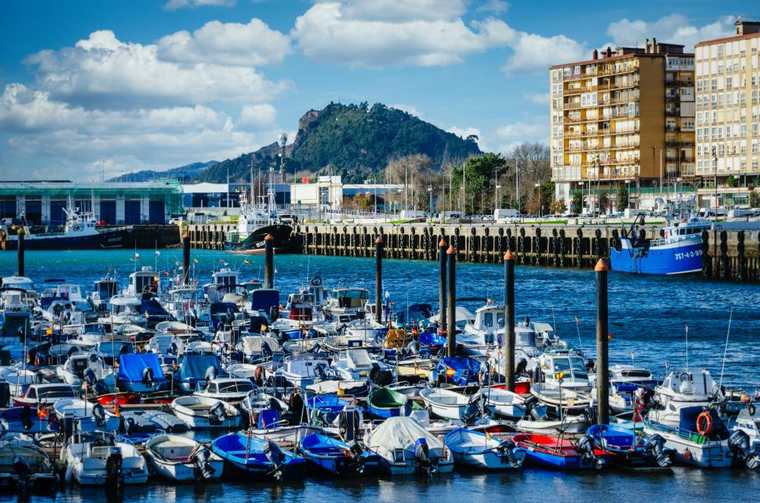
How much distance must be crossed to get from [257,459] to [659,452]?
11946 millimetres

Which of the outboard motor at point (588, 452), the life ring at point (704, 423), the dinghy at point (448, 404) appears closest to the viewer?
the outboard motor at point (588, 452)

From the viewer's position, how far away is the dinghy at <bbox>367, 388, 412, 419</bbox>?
43281 mm

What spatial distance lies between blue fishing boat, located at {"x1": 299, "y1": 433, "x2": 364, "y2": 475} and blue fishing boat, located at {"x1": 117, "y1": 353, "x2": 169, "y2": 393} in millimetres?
11813

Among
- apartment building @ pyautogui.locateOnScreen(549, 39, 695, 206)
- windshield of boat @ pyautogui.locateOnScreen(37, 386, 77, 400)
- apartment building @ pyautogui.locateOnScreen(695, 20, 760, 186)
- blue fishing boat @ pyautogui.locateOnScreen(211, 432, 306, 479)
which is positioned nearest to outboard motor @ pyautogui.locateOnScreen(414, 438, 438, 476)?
blue fishing boat @ pyautogui.locateOnScreen(211, 432, 306, 479)

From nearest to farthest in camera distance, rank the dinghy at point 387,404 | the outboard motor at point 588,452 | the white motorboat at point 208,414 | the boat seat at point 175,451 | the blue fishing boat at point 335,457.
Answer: the boat seat at point 175,451, the blue fishing boat at point 335,457, the outboard motor at point 588,452, the white motorboat at point 208,414, the dinghy at point 387,404

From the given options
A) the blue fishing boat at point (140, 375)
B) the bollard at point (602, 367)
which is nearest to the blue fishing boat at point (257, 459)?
the bollard at point (602, 367)

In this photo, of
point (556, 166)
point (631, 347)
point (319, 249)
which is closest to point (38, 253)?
point (319, 249)

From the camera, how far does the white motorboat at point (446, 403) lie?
4281cm

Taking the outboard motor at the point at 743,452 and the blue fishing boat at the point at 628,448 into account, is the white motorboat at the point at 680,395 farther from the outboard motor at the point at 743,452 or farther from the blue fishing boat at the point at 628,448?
the outboard motor at the point at 743,452

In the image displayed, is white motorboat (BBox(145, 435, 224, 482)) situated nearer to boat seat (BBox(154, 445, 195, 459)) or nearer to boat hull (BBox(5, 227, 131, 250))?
boat seat (BBox(154, 445, 195, 459))

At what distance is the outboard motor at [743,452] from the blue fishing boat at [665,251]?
7037cm

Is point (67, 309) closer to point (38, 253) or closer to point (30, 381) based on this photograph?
point (30, 381)

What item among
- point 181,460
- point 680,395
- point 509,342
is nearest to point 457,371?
point 509,342

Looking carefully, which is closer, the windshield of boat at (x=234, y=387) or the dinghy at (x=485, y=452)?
the dinghy at (x=485, y=452)
